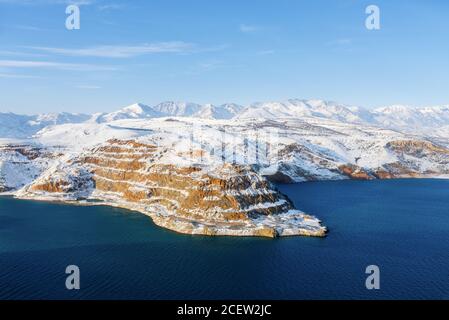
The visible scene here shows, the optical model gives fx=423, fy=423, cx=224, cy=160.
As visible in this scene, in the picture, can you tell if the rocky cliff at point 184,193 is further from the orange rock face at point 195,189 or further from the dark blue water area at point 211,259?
the dark blue water area at point 211,259

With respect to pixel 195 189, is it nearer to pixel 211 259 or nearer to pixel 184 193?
pixel 184 193

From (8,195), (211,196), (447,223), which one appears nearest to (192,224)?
(211,196)

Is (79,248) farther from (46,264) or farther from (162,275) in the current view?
(162,275)

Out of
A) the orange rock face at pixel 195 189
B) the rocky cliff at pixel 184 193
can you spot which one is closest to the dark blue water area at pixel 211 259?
the rocky cliff at pixel 184 193

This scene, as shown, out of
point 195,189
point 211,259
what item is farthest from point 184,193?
point 211,259

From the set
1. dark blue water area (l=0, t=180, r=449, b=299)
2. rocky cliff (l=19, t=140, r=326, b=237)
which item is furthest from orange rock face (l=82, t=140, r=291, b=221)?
dark blue water area (l=0, t=180, r=449, b=299)

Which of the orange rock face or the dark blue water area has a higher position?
the orange rock face

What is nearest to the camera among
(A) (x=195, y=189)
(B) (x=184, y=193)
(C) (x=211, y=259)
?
(C) (x=211, y=259)

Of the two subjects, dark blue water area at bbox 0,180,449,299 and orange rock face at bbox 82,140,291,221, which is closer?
dark blue water area at bbox 0,180,449,299

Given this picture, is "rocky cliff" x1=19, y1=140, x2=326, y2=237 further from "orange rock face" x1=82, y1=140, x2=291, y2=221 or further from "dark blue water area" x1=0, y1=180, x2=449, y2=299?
"dark blue water area" x1=0, y1=180, x2=449, y2=299
